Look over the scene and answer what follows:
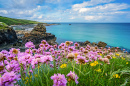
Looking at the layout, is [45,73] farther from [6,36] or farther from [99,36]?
[99,36]

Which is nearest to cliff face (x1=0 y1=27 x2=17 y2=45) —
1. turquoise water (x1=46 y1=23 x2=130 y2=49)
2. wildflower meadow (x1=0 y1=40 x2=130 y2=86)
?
turquoise water (x1=46 y1=23 x2=130 y2=49)

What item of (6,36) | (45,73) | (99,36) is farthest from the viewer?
(99,36)

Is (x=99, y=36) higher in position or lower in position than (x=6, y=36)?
lower

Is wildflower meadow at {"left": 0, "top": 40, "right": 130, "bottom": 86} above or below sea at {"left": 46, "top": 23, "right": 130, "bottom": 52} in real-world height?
above

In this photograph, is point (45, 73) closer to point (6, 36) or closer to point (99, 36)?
point (6, 36)

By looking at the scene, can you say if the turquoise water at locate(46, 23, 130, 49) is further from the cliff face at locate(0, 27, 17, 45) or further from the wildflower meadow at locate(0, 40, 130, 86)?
the wildflower meadow at locate(0, 40, 130, 86)

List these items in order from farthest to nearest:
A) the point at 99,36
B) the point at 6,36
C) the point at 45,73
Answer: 1. the point at 99,36
2. the point at 6,36
3. the point at 45,73

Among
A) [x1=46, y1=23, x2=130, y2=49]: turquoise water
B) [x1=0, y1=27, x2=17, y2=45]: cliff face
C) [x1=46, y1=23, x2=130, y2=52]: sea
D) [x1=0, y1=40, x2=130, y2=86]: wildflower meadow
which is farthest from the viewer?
[x1=46, y1=23, x2=130, y2=49]: turquoise water

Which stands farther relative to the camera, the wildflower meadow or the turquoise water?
the turquoise water

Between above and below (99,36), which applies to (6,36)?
above

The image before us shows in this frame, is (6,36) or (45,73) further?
(6,36)

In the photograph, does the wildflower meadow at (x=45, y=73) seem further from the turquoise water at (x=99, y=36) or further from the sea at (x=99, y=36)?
the turquoise water at (x=99, y=36)

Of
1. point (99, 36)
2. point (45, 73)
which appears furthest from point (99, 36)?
point (45, 73)

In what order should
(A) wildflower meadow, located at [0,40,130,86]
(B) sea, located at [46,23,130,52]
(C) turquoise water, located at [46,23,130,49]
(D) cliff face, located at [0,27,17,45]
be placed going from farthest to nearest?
(C) turquoise water, located at [46,23,130,49] < (B) sea, located at [46,23,130,52] < (D) cliff face, located at [0,27,17,45] < (A) wildflower meadow, located at [0,40,130,86]
